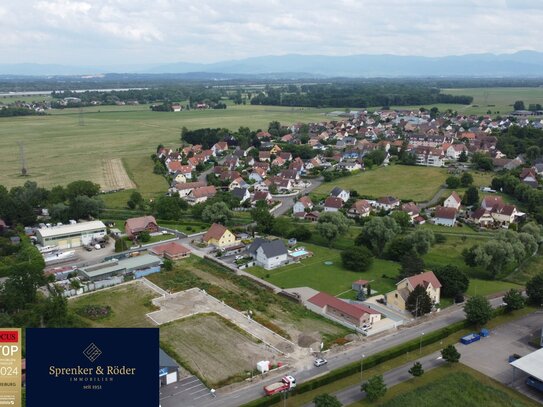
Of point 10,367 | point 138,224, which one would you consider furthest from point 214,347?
point 138,224

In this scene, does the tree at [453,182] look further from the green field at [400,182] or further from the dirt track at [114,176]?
the dirt track at [114,176]

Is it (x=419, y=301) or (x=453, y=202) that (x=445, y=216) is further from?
(x=419, y=301)

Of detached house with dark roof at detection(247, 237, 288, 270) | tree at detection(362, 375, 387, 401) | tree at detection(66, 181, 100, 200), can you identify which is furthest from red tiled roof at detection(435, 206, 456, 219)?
tree at detection(66, 181, 100, 200)

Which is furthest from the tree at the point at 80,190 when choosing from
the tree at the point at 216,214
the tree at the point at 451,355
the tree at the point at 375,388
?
the tree at the point at 451,355

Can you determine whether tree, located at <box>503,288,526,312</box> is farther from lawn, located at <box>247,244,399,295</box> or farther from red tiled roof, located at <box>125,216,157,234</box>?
red tiled roof, located at <box>125,216,157,234</box>

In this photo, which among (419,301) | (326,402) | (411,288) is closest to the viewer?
(326,402)

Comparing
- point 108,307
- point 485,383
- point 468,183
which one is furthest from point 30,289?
point 468,183

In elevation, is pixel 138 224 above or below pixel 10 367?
below
